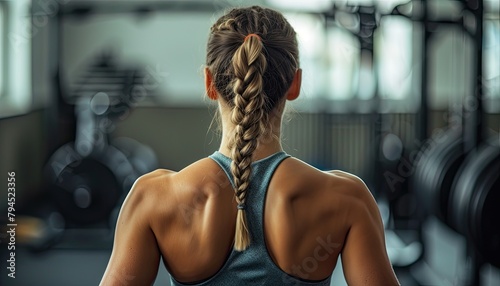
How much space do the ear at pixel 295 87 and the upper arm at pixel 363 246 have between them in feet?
0.47

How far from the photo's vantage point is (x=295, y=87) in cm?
98

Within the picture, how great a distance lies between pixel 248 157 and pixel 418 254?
104 inches

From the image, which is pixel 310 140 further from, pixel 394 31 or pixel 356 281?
pixel 356 281

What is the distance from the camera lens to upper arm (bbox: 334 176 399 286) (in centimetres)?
92

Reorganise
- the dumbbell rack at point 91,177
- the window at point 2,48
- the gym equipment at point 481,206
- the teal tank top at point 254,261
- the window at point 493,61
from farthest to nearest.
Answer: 1. the window at point 493,61
2. the window at point 2,48
3. the dumbbell rack at point 91,177
4. the gym equipment at point 481,206
5. the teal tank top at point 254,261

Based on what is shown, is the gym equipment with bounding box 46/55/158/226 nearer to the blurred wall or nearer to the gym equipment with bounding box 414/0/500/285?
the blurred wall

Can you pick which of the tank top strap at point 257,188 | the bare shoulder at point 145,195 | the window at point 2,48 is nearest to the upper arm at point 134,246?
the bare shoulder at point 145,195

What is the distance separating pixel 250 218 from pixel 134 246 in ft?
0.51

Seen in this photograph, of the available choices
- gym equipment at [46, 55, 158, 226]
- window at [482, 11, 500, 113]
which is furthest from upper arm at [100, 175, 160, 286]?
window at [482, 11, 500, 113]

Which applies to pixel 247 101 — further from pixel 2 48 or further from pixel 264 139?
pixel 2 48

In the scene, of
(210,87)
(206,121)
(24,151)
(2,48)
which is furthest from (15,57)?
(210,87)

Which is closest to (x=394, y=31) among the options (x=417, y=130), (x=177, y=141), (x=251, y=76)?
(x=177, y=141)

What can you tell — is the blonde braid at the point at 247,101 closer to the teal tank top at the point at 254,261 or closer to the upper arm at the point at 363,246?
the teal tank top at the point at 254,261

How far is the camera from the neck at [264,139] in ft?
3.07
